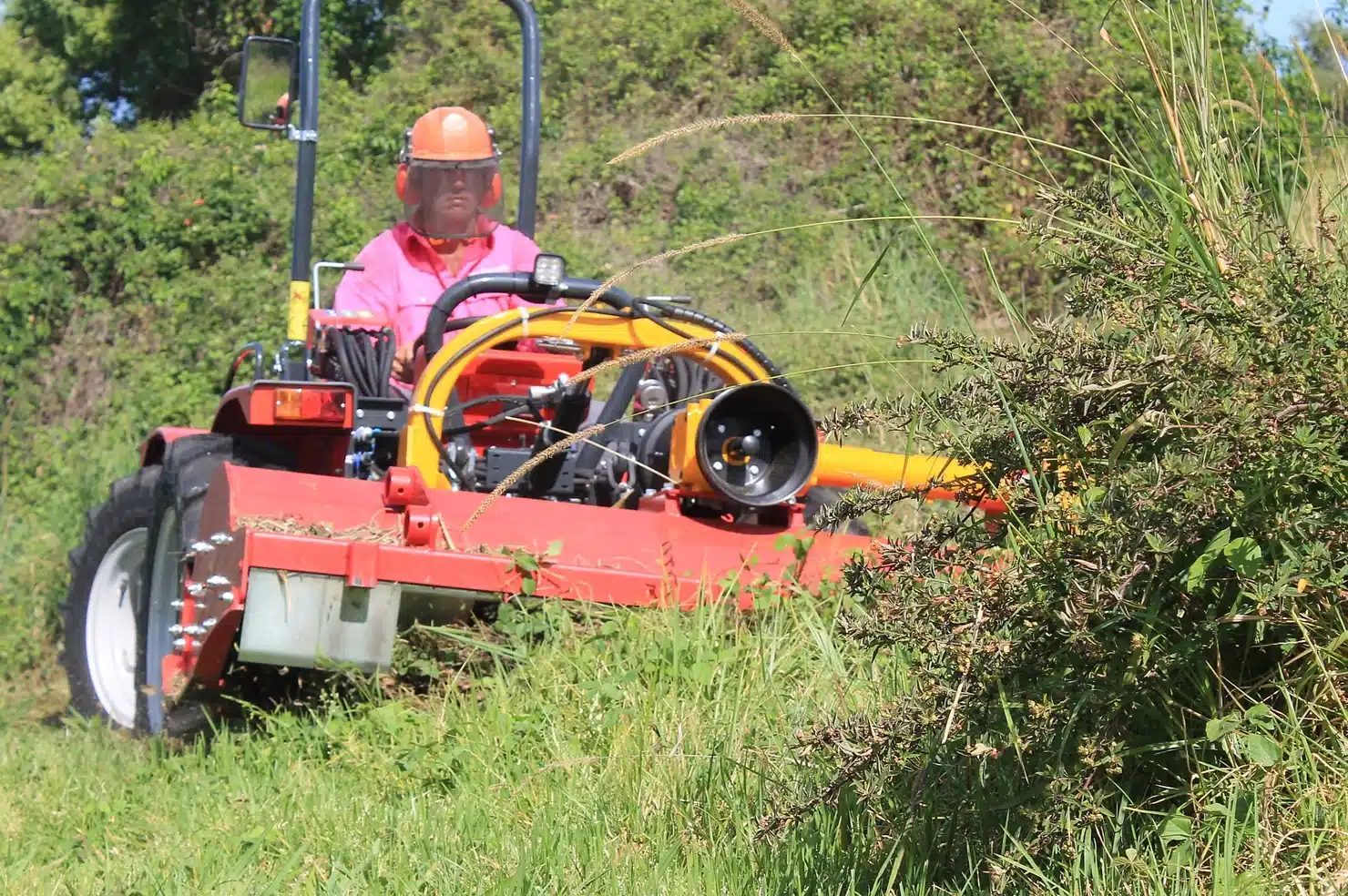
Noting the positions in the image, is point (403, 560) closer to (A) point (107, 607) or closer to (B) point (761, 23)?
(B) point (761, 23)

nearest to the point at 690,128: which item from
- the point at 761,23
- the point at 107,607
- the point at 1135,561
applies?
the point at 761,23

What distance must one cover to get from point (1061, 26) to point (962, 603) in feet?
33.9

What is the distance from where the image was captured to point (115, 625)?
663 cm

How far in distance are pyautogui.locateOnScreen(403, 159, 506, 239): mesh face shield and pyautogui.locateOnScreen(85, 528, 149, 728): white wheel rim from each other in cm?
163

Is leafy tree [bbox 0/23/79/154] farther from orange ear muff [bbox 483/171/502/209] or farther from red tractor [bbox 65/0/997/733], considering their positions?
red tractor [bbox 65/0/997/733]

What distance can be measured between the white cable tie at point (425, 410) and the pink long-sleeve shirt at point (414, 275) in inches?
48.2

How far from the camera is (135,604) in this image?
6383 millimetres

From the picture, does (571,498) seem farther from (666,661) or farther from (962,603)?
(962,603)

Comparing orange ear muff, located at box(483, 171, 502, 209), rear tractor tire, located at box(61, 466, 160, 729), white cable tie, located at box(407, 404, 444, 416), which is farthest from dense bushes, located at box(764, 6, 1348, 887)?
rear tractor tire, located at box(61, 466, 160, 729)

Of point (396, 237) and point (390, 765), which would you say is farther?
point (396, 237)

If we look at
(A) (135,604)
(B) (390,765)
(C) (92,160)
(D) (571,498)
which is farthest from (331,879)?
(C) (92,160)

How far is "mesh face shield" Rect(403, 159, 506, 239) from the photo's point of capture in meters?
6.57

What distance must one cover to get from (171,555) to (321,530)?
4.40 feet

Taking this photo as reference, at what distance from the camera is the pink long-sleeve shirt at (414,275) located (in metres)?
6.52
